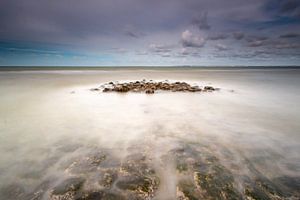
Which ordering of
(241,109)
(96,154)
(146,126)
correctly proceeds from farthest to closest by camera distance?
(241,109), (146,126), (96,154)

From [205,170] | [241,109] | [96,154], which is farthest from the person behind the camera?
[241,109]

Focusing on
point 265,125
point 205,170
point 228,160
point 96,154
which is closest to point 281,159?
point 228,160

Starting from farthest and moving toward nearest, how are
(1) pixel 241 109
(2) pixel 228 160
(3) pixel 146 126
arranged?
(1) pixel 241 109 < (3) pixel 146 126 < (2) pixel 228 160

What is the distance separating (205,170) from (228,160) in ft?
2.00

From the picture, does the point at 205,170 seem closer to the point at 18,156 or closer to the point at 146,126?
the point at 146,126

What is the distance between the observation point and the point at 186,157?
3.57 m

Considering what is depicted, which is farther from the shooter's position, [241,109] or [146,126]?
[241,109]

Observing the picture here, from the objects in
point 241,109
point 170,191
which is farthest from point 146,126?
point 241,109

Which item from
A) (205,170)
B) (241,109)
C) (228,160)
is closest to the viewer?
(205,170)

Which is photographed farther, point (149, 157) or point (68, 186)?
point (149, 157)

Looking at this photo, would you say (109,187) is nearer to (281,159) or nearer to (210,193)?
(210,193)

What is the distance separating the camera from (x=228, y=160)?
3457 mm

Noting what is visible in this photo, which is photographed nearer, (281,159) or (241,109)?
(281,159)

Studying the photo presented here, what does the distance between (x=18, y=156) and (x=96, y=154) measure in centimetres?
144
